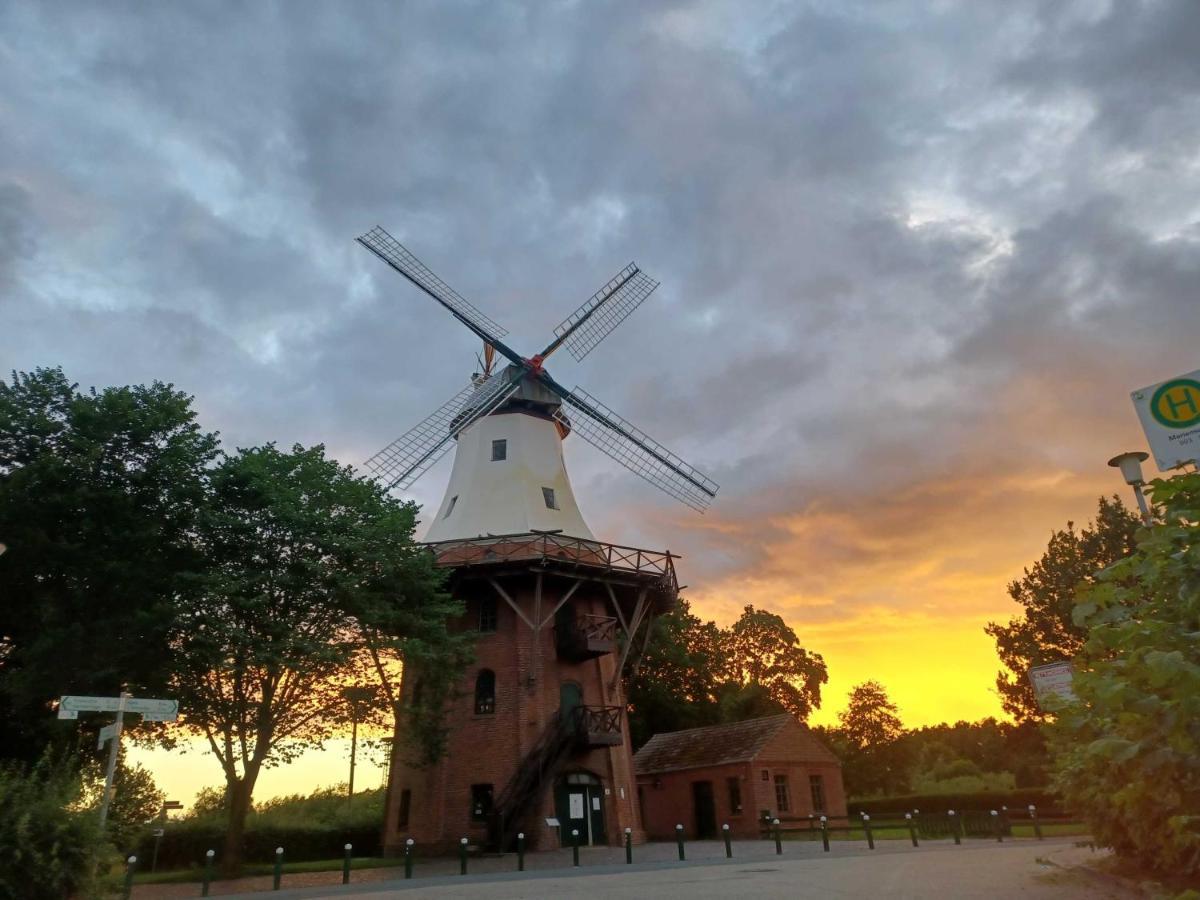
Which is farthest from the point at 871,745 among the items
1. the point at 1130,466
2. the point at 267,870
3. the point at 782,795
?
the point at 1130,466

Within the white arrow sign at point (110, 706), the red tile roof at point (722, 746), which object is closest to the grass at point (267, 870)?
the white arrow sign at point (110, 706)

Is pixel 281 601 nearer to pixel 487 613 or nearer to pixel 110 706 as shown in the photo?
pixel 487 613

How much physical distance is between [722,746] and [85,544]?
78.1ft

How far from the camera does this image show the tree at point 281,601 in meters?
19.8

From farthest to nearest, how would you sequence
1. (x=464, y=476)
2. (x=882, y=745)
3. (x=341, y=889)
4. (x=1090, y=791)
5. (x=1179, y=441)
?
(x=882, y=745) < (x=464, y=476) < (x=341, y=889) < (x=1090, y=791) < (x=1179, y=441)

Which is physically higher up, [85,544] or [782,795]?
[85,544]

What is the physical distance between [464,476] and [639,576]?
305 inches

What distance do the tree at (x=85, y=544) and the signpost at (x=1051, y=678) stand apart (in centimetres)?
1740

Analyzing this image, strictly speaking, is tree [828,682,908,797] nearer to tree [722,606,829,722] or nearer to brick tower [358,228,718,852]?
tree [722,606,829,722]

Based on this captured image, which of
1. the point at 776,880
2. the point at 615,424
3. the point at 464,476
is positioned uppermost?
the point at 615,424

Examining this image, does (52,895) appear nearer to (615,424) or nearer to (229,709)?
(229,709)

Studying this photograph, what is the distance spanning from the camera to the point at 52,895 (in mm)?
10094

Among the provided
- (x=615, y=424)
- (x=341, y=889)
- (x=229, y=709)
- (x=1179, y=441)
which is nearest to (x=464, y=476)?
(x=615, y=424)

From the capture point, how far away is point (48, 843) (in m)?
10.1
